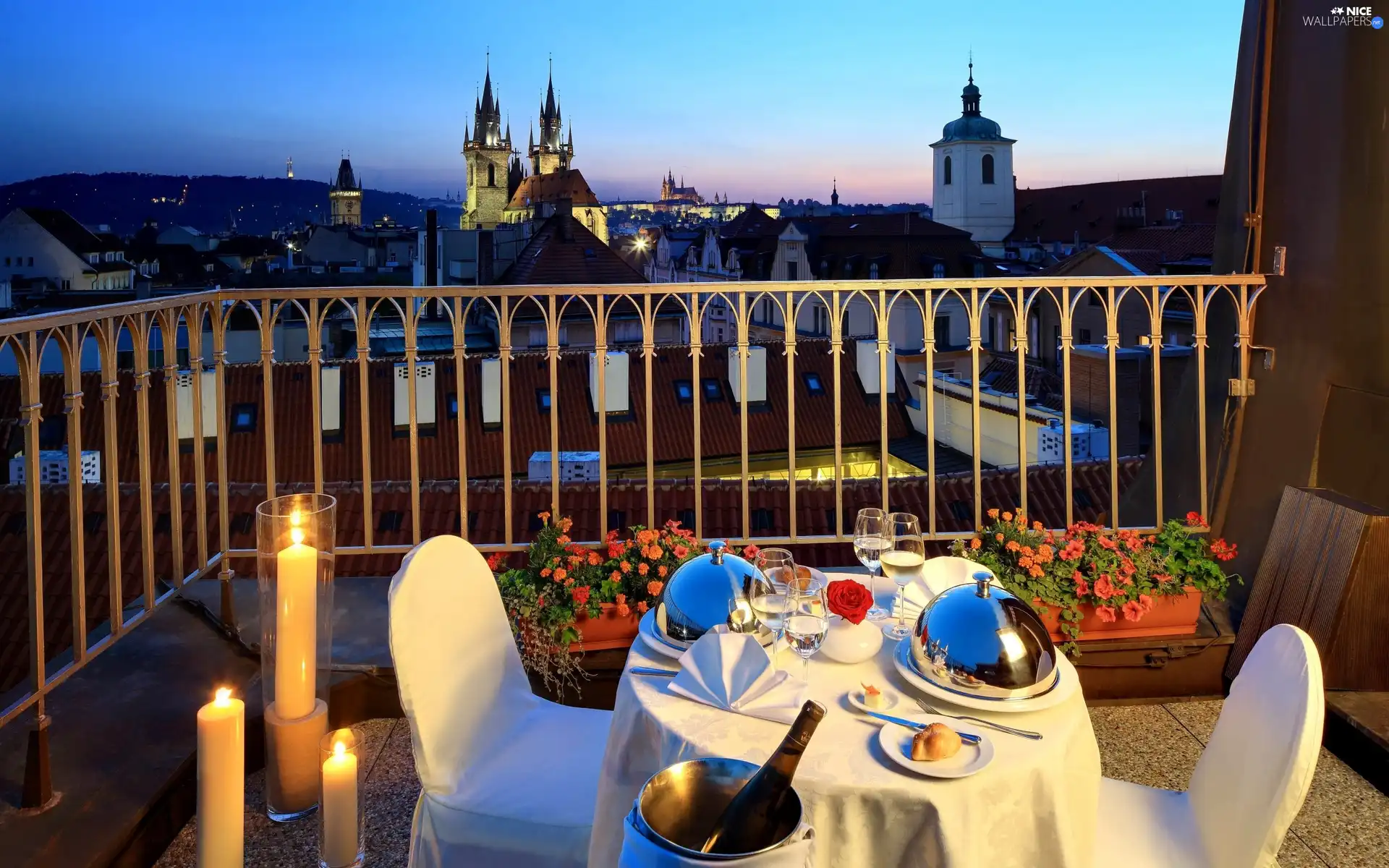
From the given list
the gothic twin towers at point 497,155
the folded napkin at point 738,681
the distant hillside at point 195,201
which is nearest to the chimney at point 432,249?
the distant hillside at point 195,201

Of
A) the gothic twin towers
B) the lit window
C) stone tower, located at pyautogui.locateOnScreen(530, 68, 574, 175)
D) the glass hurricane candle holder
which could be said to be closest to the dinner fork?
the glass hurricane candle holder

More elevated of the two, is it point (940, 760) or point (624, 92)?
point (624, 92)

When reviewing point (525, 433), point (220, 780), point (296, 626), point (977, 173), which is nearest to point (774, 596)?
point (220, 780)

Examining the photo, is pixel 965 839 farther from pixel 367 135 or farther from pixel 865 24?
pixel 367 135

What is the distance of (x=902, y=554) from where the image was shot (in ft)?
7.31

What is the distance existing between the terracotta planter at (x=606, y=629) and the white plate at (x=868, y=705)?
1.62m

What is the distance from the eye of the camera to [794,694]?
1797 millimetres

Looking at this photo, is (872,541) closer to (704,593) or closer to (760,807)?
(704,593)

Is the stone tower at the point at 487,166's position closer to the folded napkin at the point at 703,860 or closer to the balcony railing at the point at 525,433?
the balcony railing at the point at 525,433

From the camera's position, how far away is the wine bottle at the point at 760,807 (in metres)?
1.23

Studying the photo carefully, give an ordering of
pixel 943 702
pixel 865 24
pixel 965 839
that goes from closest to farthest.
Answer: pixel 965 839 < pixel 943 702 < pixel 865 24

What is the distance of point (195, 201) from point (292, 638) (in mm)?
101578

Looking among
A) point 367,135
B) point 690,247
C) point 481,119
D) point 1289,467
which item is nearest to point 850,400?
point 1289,467

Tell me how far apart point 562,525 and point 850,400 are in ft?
66.6
